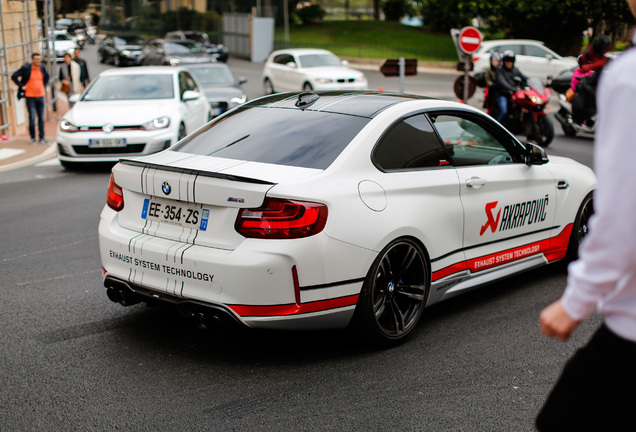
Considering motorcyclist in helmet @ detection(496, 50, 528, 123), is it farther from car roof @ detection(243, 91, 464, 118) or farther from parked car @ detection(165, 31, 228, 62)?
parked car @ detection(165, 31, 228, 62)

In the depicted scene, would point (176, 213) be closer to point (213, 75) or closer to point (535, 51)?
point (213, 75)

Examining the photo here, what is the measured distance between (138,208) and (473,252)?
7.34 ft

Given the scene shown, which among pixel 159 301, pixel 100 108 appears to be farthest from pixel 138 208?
pixel 100 108

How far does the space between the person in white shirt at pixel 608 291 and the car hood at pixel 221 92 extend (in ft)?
60.6

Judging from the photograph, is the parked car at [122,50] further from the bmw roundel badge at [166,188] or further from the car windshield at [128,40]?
the bmw roundel badge at [166,188]

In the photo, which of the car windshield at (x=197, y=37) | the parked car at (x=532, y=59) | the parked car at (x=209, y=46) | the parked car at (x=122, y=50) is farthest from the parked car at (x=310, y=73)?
the car windshield at (x=197, y=37)

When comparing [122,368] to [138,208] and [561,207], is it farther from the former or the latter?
[561,207]

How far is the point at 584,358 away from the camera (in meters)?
1.97

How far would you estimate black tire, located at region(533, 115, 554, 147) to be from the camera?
49.9ft

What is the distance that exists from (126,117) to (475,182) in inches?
336

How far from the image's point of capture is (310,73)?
82.0ft

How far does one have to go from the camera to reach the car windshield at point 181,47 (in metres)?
35.4

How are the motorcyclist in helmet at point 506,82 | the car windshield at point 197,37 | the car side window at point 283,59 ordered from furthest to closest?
the car windshield at point 197,37 < the car side window at point 283,59 < the motorcyclist in helmet at point 506,82

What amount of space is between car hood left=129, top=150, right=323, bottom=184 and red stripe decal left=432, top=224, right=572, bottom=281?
3.94 feet
